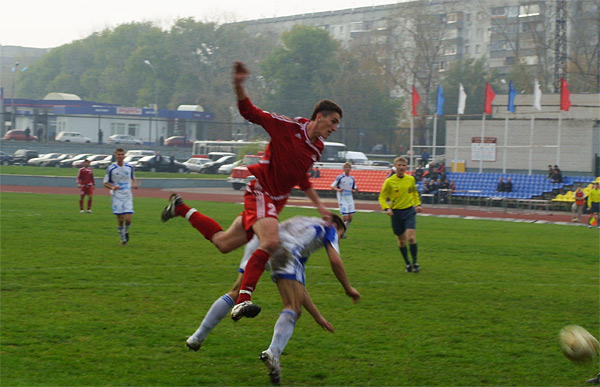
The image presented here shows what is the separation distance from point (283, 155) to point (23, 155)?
51.7m

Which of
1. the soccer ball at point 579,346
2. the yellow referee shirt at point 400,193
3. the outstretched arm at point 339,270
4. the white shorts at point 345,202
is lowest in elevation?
the soccer ball at point 579,346

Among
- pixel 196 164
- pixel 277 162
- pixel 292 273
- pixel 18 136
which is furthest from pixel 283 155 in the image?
pixel 18 136

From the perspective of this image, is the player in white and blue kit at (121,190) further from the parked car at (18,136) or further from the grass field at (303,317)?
the parked car at (18,136)

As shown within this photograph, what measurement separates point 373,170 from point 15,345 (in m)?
38.8

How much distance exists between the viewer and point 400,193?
13.2 meters

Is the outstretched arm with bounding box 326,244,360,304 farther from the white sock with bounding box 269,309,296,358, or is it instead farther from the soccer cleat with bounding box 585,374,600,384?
the soccer cleat with bounding box 585,374,600,384

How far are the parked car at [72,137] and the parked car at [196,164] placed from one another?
10.7 metres

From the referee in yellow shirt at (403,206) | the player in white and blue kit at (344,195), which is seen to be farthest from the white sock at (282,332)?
the player in white and blue kit at (344,195)

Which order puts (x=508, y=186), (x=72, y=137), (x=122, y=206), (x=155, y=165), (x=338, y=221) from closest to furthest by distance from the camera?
(x=338, y=221)
(x=122, y=206)
(x=508, y=186)
(x=155, y=165)
(x=72, y=137)

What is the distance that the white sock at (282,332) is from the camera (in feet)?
19.7

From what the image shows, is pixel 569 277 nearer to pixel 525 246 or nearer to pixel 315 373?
pixel 525 246

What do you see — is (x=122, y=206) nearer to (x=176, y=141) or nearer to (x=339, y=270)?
(x=339, y=270)

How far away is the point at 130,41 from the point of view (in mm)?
111625

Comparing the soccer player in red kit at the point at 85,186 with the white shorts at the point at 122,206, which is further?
the soccer player in red kit at the point at 85,186
